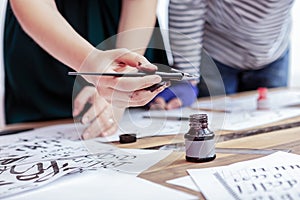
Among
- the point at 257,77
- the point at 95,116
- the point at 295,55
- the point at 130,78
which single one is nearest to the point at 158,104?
the point at 95,116

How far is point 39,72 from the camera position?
1012 millimetres

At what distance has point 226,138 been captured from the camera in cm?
70

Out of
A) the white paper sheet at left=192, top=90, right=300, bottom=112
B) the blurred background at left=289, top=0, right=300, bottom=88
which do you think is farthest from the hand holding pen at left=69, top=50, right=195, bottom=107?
the blurred background at left=289, top=0, right=300, bottom=88

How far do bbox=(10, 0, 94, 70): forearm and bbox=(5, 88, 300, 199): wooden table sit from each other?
171 mm

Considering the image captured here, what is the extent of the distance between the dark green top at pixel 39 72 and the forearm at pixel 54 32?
0.65 feet

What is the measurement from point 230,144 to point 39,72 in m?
0.55

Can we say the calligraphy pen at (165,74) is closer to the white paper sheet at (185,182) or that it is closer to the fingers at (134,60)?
the fingers at (134,60)

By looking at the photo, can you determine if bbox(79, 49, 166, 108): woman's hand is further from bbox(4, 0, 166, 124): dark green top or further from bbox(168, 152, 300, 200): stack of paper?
bbox(4, 0, 166, 124): dark green top

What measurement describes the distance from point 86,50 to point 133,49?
102 millimetres

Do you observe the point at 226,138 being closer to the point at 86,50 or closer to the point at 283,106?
the point at 86,50

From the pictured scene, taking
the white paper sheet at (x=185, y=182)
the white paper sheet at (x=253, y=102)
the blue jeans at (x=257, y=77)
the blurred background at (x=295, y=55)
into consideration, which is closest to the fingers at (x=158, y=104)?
the white paper sheet at (x=253, y=102)

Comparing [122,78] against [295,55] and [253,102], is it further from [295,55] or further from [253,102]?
[295,55]

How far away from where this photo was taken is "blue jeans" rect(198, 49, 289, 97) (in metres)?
1.28

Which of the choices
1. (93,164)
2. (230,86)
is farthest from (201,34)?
(93,164)
